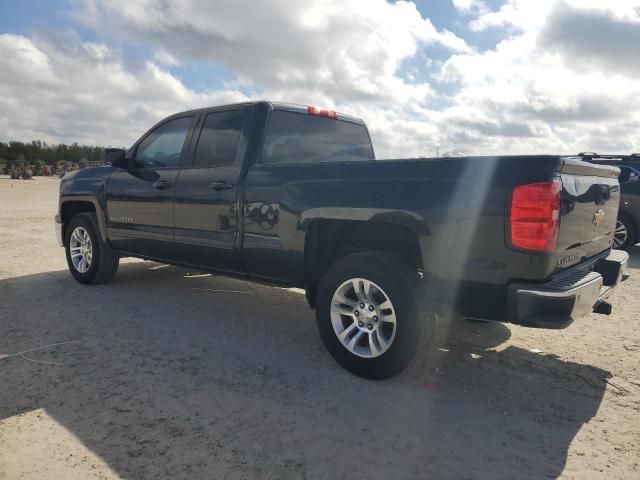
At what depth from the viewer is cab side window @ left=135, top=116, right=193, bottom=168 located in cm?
489

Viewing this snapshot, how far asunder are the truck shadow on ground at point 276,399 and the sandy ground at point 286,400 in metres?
0.01

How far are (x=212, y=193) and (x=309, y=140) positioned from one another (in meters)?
1.03

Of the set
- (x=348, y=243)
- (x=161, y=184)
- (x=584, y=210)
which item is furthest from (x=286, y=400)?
(x=161, y=184)

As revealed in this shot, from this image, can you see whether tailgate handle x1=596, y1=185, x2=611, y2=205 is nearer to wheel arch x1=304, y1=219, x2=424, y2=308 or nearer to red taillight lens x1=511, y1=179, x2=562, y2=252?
red taillight lens x1=511, y1=179, x2=562, y2=252

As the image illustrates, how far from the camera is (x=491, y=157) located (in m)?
2.84

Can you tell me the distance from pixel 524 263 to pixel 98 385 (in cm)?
275

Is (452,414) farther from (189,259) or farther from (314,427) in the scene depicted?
(189,259)

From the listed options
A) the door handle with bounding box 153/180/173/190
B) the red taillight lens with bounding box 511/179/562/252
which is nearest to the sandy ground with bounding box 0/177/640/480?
the red taillight lens with bounding box 511/179/562/252

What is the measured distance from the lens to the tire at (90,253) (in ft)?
18.8

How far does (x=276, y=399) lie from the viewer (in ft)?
10.0

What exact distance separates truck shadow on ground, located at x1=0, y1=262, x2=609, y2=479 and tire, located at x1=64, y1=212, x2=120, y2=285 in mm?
982

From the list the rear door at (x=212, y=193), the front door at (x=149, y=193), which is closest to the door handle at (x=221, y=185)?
the rear door at (x=212, y=193)

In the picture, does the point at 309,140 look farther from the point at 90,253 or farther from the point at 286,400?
the point at 90,253

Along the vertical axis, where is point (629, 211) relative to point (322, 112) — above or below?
below
